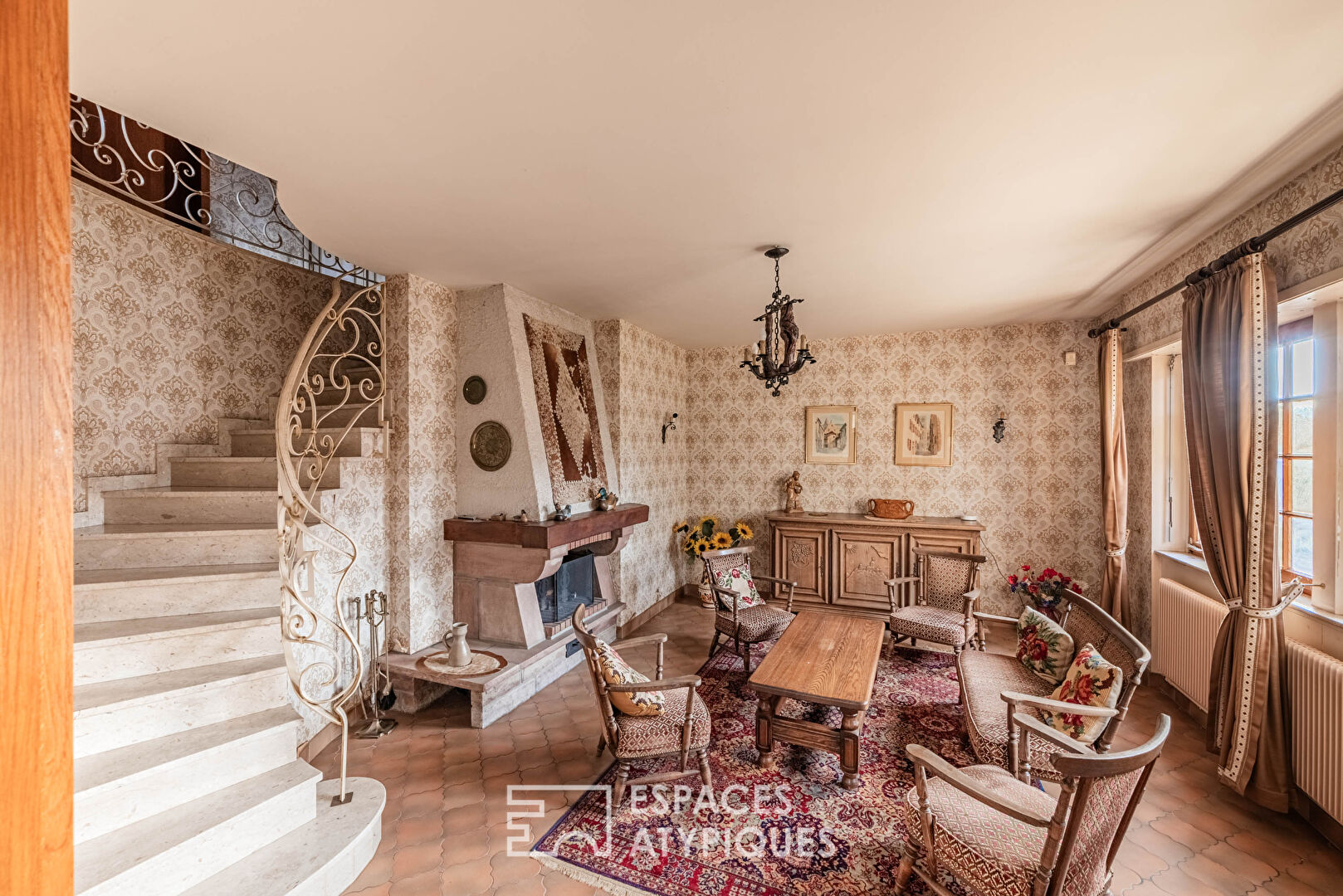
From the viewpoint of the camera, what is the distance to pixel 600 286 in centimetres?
388

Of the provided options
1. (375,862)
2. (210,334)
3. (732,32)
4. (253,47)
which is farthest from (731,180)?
(210,334)

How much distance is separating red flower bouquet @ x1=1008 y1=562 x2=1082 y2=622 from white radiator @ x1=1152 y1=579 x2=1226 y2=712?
72 centimetres

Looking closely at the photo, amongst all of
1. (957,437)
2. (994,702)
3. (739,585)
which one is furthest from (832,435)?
(994,702)

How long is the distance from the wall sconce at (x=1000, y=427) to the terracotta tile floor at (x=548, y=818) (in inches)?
94.1

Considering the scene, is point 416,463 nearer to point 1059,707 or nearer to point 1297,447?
point 1059,707

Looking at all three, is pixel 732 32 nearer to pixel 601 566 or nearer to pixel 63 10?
pixel 63 10

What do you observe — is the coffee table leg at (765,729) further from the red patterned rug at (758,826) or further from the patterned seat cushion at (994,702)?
the patterned seat cushion at (994,702)

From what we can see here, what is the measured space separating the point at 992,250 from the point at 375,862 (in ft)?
14.2

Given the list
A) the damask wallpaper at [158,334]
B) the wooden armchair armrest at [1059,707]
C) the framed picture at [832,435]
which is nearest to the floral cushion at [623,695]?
the wooden armchair armrest at [1059,707]

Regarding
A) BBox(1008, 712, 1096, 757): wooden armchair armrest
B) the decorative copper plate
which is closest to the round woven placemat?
the decorative copper plate

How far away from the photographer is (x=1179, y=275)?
3357 mm

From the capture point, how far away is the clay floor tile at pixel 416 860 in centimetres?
210

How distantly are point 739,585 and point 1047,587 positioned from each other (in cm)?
261

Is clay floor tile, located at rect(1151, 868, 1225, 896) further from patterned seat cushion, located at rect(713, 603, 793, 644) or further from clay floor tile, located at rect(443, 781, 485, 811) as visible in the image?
clay floor tile, located at rect(443, 781, 485, 811)
